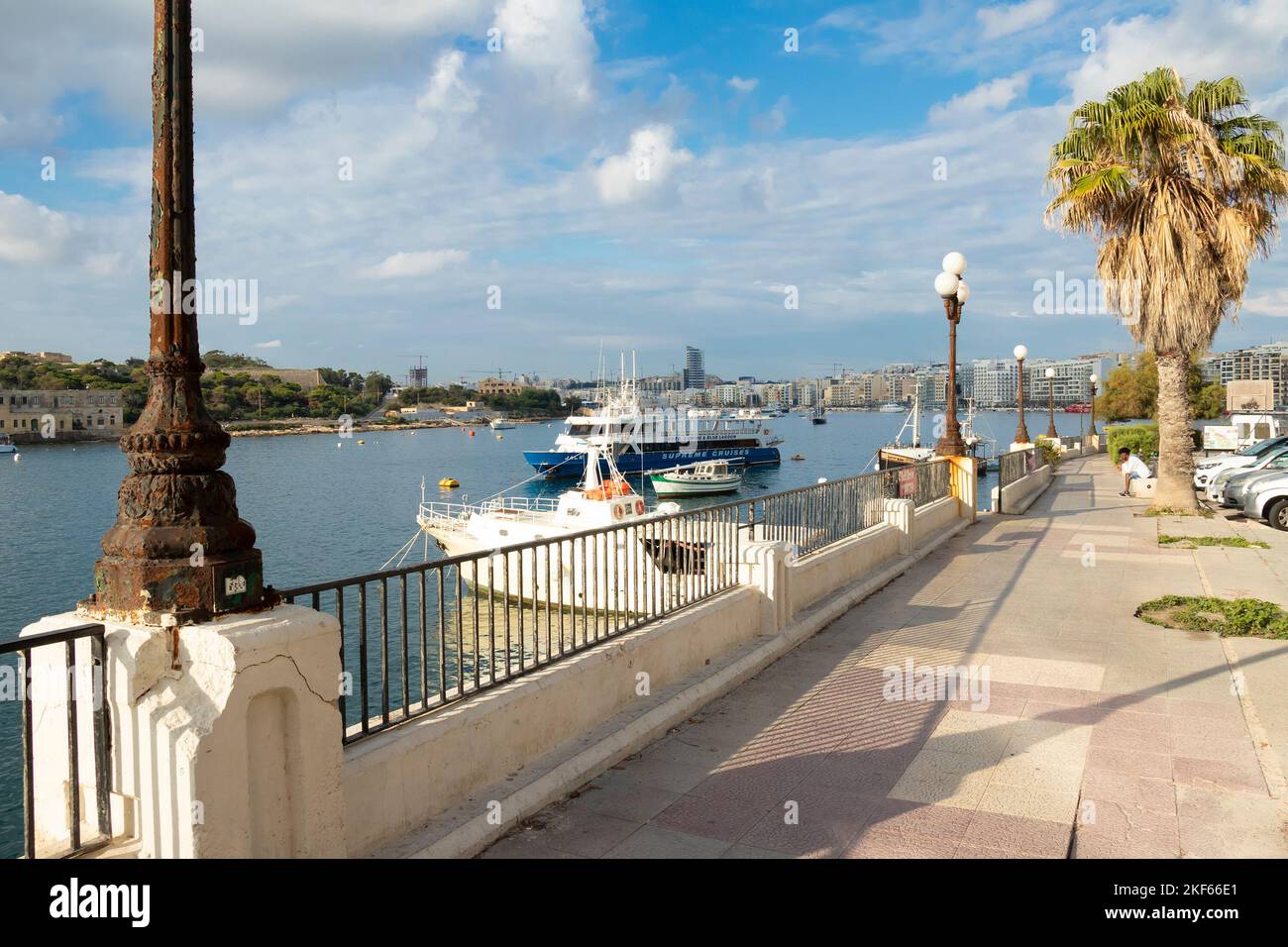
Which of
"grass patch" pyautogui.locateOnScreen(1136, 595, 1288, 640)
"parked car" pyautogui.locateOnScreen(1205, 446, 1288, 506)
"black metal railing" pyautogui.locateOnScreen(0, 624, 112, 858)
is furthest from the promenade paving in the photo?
"parked car" pyautogui.locateOnScreen(1205, 446, 1288, 506)

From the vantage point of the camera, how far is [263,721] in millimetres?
3523

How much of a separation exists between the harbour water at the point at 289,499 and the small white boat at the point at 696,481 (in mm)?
1497

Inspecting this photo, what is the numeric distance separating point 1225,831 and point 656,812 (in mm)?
3104

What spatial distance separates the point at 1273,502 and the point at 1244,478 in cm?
286

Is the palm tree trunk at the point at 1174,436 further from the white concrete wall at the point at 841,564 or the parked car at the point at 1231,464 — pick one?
the white concrete wall at the point at 841,564

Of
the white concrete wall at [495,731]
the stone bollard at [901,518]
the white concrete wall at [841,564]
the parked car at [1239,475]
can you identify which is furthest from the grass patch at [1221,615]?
the parked car at [1239,475]

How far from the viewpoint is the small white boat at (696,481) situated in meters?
66.3

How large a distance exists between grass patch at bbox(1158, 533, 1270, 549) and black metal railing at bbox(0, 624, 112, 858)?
16.8 meters

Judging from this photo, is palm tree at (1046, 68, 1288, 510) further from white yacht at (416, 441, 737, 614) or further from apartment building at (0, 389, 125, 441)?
apartment building at (0, 389, 125, 441)

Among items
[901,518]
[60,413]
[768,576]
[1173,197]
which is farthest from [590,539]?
[60,413]

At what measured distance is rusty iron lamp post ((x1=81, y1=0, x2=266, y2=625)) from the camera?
3.45 meters

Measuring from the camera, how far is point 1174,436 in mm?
19969
